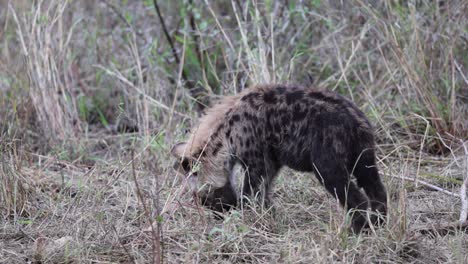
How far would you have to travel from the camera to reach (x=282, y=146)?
5.32 meters

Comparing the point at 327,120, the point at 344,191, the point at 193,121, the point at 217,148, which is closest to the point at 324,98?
the point at 327,120

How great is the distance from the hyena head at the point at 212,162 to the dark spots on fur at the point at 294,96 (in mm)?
513

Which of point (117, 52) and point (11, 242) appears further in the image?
point (117, 52)

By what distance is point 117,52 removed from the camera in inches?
366

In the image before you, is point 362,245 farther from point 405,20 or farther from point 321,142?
point 405,20

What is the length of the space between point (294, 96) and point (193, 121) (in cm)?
224

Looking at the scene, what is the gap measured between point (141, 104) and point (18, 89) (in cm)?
128

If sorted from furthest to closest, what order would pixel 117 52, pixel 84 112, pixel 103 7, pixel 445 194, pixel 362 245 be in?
pixel 103 7 → pixel 117 52 → pixel 84 112 → pixel 445 194 → pixel 362 245

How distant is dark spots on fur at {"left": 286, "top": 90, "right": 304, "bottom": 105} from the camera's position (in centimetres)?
525

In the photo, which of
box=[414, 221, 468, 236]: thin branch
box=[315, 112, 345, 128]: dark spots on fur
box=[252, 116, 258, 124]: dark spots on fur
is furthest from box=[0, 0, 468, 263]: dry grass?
box=[252, 116, 258, 124]: dark spots on fur

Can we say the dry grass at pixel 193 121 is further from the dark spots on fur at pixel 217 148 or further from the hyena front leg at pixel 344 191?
the dark spots on fur at pixel 217 148

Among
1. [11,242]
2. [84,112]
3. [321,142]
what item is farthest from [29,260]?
[84,112]

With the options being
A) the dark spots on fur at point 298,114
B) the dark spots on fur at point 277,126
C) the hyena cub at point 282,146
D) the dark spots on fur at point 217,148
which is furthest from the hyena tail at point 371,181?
the dark spots on fur at point 217,148

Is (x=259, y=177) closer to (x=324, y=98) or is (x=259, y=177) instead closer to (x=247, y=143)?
(x=247, y=143)
